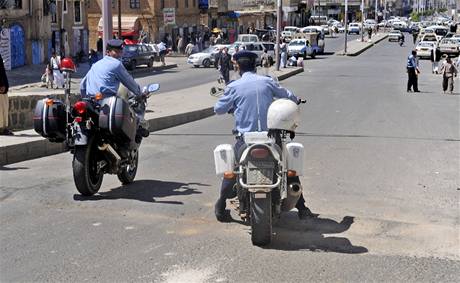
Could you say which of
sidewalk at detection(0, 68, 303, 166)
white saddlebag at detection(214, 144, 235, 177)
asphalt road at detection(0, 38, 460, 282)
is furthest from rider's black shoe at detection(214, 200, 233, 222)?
sidewalk at detection(0, 68, 303, 166)

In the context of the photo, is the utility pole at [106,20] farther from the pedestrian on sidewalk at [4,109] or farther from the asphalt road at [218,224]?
the pedestrian on sidewalk at [4,109]

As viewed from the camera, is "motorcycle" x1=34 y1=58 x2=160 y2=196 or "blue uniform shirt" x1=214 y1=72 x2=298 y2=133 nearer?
"blue uniform shirt" x1=214 y1=72 x2=298 y2=133

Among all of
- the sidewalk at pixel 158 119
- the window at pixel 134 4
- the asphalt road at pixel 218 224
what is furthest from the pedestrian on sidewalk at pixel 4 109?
the window at pixel 134 4

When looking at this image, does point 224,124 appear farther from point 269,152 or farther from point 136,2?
point 136,2

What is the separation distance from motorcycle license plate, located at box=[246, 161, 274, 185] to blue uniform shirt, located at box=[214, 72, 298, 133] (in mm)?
561

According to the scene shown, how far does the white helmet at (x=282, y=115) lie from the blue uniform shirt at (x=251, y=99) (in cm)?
32

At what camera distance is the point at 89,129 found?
7500mm

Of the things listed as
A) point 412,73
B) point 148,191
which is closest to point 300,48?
point 412,73

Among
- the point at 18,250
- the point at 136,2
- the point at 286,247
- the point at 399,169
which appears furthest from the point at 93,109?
the point at 136,2

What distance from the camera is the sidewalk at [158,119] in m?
10.4

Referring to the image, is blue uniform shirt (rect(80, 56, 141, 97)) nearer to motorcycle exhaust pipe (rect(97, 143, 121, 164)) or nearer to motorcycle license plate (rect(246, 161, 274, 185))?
motorcycle exhaust pipe (rect(97, 143, 121, 164))

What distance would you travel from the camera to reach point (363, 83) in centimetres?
3203

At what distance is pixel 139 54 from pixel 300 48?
53.4 ft

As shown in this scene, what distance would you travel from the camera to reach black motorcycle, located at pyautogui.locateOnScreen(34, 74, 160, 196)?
7504 millimetres
